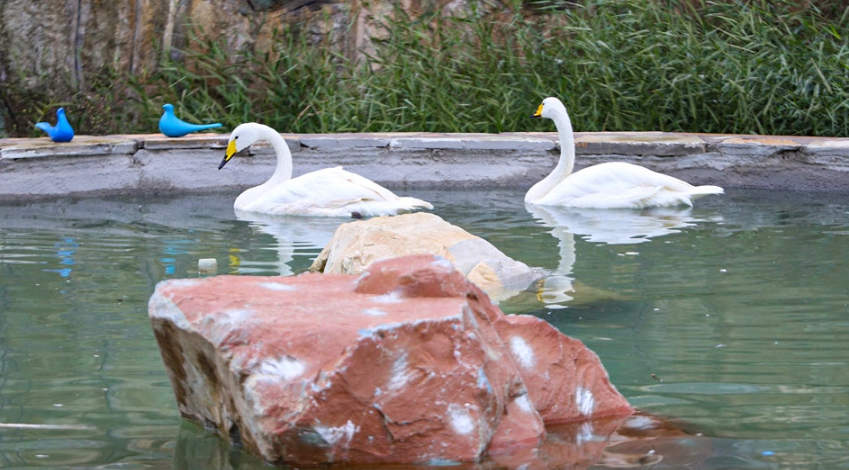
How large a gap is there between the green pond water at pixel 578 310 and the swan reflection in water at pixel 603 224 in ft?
0.07

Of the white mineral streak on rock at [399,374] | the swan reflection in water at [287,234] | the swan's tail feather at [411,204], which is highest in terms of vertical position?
the white mineral streak on rock at [399,374]

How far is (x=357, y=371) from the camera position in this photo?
98.7 inches

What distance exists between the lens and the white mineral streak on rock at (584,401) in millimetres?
2967

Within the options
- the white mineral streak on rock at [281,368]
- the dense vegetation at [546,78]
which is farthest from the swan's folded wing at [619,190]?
the white mineral streak on rock at [281,368]

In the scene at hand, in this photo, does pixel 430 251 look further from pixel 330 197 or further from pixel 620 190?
pixel 620 190

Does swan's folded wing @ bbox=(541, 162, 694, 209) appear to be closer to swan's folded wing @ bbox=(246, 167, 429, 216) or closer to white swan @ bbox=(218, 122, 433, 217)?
white swan @ bbox=(218, 122, 433, 217)

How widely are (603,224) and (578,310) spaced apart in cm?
238

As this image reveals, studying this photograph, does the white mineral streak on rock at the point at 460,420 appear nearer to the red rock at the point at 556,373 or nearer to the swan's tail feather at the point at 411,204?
the red rock at the point at 556,373

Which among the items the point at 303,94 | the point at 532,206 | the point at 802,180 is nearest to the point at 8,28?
the point at 303,94

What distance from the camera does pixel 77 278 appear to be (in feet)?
16.1

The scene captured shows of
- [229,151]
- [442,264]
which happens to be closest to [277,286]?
[442,264]

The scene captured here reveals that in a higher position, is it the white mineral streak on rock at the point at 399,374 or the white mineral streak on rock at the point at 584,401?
the white mineral streak on rock at the point at 399,374

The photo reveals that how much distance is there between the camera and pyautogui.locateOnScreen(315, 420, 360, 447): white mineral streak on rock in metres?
2.52

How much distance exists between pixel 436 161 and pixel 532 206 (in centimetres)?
123
